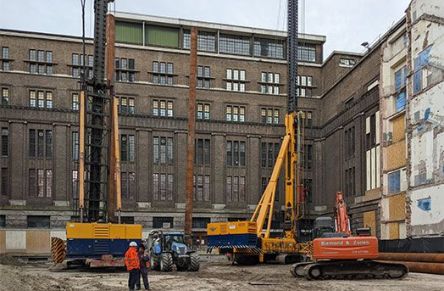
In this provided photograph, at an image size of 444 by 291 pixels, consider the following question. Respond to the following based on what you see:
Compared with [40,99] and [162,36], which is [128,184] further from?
[162,36]

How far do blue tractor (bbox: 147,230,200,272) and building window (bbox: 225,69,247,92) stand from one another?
3895 centimetres

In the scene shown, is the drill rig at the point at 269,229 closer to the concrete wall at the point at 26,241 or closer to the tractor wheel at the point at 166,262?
the tractor wheel at the point at 166,262

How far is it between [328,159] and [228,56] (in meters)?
16.1

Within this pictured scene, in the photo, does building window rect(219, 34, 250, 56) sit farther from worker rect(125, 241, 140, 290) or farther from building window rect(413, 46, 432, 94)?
worker rect(125, 241, 140, 290)

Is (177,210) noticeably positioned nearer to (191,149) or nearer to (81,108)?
(191,149)

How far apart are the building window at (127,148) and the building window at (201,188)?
731 centimetres

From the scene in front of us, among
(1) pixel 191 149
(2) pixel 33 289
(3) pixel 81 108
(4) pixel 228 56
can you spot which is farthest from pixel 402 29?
(2) pixel 33 289

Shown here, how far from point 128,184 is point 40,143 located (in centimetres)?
989

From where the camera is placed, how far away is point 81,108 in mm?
31688

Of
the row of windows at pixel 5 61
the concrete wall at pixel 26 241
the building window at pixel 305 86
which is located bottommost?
the concrete wall at pixel 26 241

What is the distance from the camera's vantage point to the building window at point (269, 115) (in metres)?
71.7

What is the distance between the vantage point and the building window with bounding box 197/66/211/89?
70.2 metres

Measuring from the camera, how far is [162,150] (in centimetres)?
6850

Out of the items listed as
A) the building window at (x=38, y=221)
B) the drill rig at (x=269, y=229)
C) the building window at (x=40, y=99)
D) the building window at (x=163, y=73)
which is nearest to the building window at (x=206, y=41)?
the building window at (x=163, y=73)
